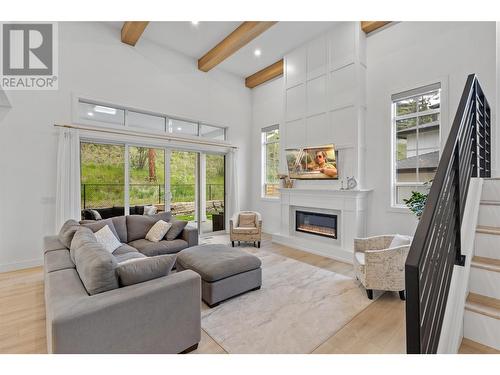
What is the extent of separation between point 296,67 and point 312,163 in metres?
2.19

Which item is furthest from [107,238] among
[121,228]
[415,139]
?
[415,139]

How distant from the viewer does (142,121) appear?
198 inches

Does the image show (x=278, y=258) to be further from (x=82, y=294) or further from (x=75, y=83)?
(x=75, y=83)

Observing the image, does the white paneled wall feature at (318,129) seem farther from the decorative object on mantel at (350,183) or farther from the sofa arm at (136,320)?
the sofa arm at (136,320)

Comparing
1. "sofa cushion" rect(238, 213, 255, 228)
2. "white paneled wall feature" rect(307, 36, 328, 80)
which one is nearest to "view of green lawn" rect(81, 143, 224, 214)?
"sofa cushion" rect(238, 213, 255, 228)

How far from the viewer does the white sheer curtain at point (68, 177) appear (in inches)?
155

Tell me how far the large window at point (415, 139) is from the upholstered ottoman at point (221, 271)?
2.90 meters

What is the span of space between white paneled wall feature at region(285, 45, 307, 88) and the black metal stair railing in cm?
376

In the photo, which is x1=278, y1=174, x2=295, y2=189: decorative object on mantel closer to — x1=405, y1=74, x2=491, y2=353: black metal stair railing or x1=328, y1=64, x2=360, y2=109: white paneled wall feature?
x1=328, y1=64, x2=360, y2=109: white paneled wall feature

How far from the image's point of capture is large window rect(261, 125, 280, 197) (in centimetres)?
632

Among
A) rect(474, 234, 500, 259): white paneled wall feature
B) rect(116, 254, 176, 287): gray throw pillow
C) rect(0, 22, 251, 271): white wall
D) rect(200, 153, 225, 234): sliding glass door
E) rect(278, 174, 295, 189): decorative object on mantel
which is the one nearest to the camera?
rect(474, 234, 500, 259): white paneled wall feature

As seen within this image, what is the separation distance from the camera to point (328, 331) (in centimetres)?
217

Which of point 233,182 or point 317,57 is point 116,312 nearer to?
point 233,182

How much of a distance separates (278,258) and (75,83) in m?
4.73
